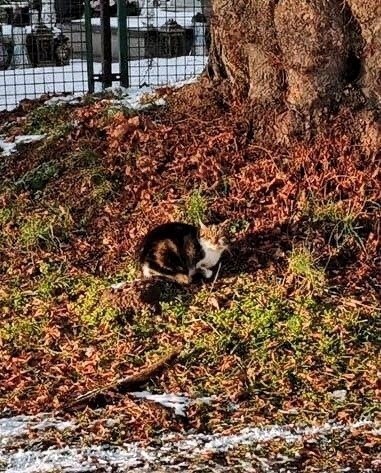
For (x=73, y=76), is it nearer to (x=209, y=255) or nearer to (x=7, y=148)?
(x=7, y=148)

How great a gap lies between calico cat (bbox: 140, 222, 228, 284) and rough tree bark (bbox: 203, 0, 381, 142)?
117cm

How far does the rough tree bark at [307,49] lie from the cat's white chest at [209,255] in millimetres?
1205

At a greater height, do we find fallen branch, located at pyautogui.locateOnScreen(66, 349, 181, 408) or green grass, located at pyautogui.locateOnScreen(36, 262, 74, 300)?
green grass, located at pyautogui.locateOnScreen(36, 262, 74, 300)

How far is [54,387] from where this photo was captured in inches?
177

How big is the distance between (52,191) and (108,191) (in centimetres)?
48

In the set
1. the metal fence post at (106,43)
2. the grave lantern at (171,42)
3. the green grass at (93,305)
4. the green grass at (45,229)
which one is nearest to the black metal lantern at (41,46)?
the grave lantern at (171,42)

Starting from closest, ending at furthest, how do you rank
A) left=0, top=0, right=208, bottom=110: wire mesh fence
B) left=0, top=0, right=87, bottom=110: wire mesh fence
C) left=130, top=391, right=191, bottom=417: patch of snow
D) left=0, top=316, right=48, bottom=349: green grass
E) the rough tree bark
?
left=130, top=391, right=191, bottom=417: patch of snow
left=0, top=316, right=48, bottom=349: green grass
the rough tree bark
left=0, top=0, right=208, bottom=110: wire mesh fence
left=0, top=0, right=87, bottom=110: wire mesh fence

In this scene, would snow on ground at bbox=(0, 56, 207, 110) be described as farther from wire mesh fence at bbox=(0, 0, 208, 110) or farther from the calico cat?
the calico cat

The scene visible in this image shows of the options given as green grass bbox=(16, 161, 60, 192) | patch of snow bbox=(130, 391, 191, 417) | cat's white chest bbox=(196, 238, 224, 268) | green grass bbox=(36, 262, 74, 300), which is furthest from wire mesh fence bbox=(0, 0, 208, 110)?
patch of snow bbox=(130, 391, 191, 417)

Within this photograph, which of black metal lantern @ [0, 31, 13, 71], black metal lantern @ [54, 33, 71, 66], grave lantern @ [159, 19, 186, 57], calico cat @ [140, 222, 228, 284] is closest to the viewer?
calico cat @ [140, 222, 228, 284]

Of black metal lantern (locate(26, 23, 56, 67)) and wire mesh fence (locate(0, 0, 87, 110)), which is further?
black metal lantern (locate(26, 23, 56, 67))

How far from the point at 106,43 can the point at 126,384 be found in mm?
5166

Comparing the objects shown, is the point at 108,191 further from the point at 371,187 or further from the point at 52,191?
the point at 371,187

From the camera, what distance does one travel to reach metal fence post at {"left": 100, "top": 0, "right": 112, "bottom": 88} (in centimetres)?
851
